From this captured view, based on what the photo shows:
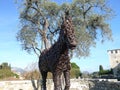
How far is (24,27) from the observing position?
26.2m

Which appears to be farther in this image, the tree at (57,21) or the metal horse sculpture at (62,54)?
the tree at (57,21)

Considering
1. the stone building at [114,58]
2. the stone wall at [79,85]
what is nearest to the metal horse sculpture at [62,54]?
the stone wall at [79,85]

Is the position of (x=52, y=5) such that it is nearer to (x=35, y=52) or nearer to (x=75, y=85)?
(x=35, y=52)

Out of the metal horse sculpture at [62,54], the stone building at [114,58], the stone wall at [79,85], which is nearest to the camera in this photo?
the metal horse sculpture at [62,54]

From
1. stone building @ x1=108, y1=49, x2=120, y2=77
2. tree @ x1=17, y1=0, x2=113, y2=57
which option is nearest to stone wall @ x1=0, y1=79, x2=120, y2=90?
tree @ x1=17, y1=0, x2=113, y2=57

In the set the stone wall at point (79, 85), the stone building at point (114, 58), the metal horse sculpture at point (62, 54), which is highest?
the stone building at point (114, 58)

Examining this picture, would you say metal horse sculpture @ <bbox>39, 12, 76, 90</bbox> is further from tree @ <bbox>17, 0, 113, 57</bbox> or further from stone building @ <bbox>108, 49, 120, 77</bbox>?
stone building @ <bbox>108, 49, 120, 77</bbox>

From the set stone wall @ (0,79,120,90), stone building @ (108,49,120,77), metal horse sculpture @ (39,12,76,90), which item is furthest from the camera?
stone building @ (108,49,120,77)

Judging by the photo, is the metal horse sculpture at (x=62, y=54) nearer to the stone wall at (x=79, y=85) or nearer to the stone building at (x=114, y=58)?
the stone wall at (x=79, y=85)

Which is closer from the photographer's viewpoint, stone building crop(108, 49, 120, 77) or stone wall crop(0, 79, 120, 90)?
stone wall crop(0, 79, 120, 90)

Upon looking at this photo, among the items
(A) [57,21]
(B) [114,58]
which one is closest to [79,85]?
(A) [57,21]

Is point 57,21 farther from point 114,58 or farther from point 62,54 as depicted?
point 114,58

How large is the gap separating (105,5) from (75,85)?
8.41 m

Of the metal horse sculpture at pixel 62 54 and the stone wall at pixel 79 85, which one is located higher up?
the metal horse sculpture at pixel 62 54
